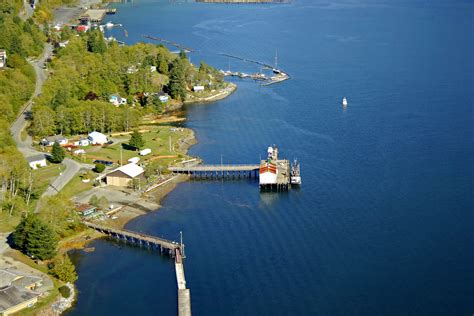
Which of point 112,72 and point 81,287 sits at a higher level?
point 112,72

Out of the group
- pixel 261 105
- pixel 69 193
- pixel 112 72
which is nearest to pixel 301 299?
pixel 69 193

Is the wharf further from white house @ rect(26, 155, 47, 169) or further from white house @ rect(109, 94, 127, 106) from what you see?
white house @ rect(109, 94, 127, 106)

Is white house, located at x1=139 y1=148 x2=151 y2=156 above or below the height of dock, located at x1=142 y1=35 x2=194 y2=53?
below

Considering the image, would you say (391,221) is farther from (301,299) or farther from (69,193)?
(69,193)

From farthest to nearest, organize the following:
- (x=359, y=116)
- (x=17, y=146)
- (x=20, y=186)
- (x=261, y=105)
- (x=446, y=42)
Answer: (x=446, y=42)
(x=261, y=105)
(x=359, y=116)
(x=17, y=146)
(x=20, y=186)

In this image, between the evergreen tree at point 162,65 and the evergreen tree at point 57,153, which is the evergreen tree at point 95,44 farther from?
the evergreen tree at point 57,153

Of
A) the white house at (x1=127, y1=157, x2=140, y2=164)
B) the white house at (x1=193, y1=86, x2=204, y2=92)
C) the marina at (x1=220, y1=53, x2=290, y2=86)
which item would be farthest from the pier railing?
the marina at (x1=220, y1=53, x2=290, y2=86)

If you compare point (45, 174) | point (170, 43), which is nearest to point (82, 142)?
point (45, 174)
